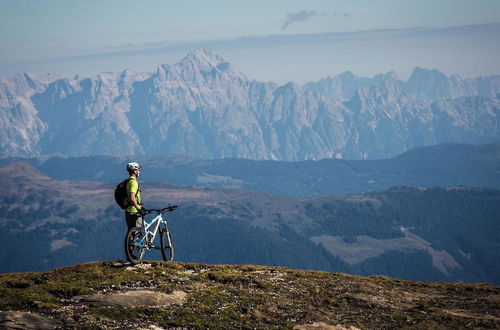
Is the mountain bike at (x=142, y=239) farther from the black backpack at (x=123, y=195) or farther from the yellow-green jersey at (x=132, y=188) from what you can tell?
the black backpack at (x=123, y=195)

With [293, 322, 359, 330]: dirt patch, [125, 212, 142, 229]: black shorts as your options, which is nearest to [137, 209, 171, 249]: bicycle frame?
[125, 212, 142, 229]: black shorts

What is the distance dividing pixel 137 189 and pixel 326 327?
42.9ft

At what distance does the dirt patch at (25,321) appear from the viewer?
80.2 feet

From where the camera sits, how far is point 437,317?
102 feet

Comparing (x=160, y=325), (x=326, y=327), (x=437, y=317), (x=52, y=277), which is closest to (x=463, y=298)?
(x=437, y=317)

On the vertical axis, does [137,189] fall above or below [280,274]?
above

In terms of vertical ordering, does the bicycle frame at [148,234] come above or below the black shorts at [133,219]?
below

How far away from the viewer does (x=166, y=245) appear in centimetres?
3709

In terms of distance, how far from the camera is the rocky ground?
88.6ft

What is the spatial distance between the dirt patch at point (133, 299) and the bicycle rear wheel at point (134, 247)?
158 inches

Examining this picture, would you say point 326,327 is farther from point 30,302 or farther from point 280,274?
point 30,302

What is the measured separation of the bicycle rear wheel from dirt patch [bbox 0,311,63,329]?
7.76 meters

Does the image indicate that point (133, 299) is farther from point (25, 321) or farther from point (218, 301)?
point (25, 321)

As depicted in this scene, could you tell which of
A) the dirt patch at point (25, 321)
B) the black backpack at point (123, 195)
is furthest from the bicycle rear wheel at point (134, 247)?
the dirt patch at point (25, 321)
